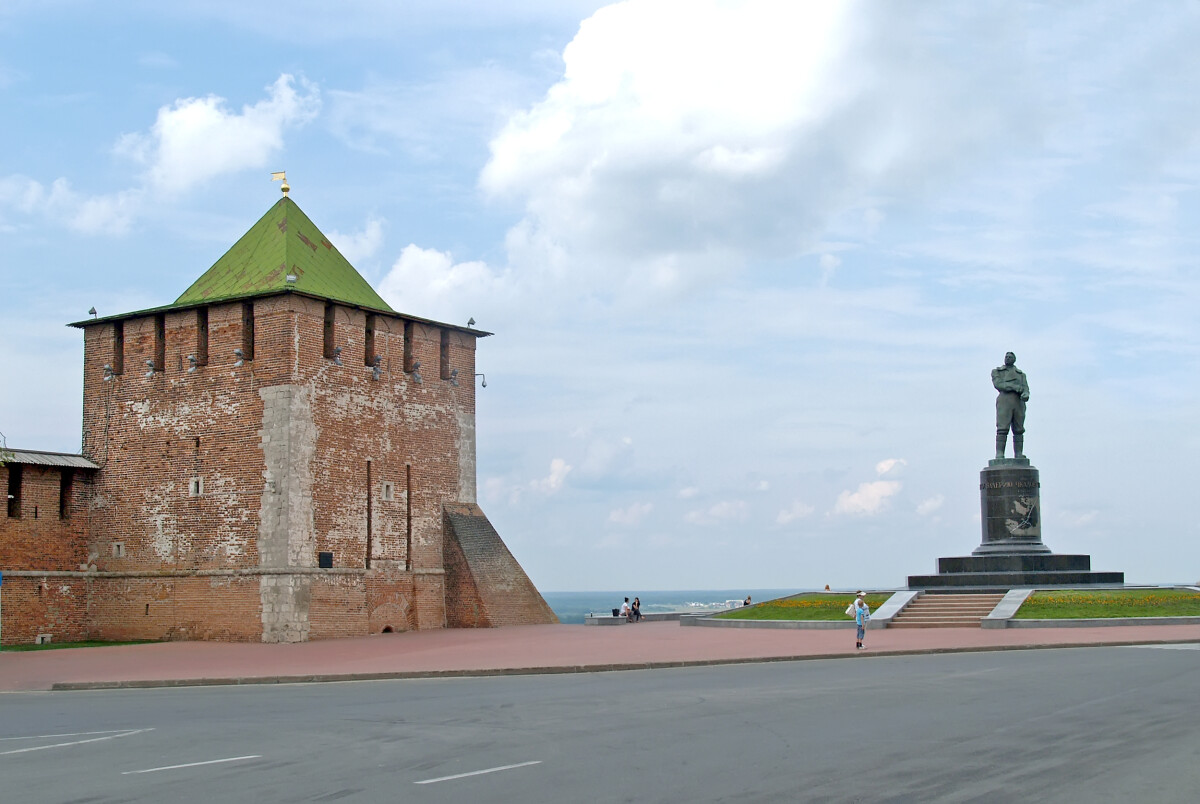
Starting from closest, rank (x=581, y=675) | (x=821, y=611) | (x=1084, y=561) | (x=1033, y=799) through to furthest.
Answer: (x=1033, y=799)
(x=581, y=675)
(x=821, y=611)
(x=1084, y=561)

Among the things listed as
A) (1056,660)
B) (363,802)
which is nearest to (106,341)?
(1056,660)

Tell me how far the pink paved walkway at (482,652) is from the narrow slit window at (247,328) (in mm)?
7225

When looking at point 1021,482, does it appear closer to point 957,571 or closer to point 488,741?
point 957,571

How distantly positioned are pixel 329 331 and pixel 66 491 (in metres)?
8.15

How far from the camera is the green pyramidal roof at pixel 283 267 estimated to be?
3234cm

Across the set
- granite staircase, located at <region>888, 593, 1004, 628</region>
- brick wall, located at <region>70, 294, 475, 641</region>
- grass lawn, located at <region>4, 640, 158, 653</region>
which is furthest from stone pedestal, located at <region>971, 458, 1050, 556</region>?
grass lawn, located at <region>4, 640, 158, 653</region>

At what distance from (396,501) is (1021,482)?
16.5m

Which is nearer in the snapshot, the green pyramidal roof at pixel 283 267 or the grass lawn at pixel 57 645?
the grass lawn at pixel 57 645

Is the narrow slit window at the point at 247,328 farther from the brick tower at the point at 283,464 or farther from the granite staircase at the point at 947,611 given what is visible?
the granite staircase at the point at 947,611

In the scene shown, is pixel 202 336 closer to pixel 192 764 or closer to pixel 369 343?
pixel 369 343

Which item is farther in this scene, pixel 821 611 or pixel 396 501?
pixel 396 501

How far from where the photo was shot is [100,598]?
3247 cm

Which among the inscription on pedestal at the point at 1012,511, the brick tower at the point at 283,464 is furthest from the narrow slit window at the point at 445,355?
the inscription on pedestal at the point at 1012,511

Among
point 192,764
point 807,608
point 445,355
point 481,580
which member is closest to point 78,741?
point 192,764
